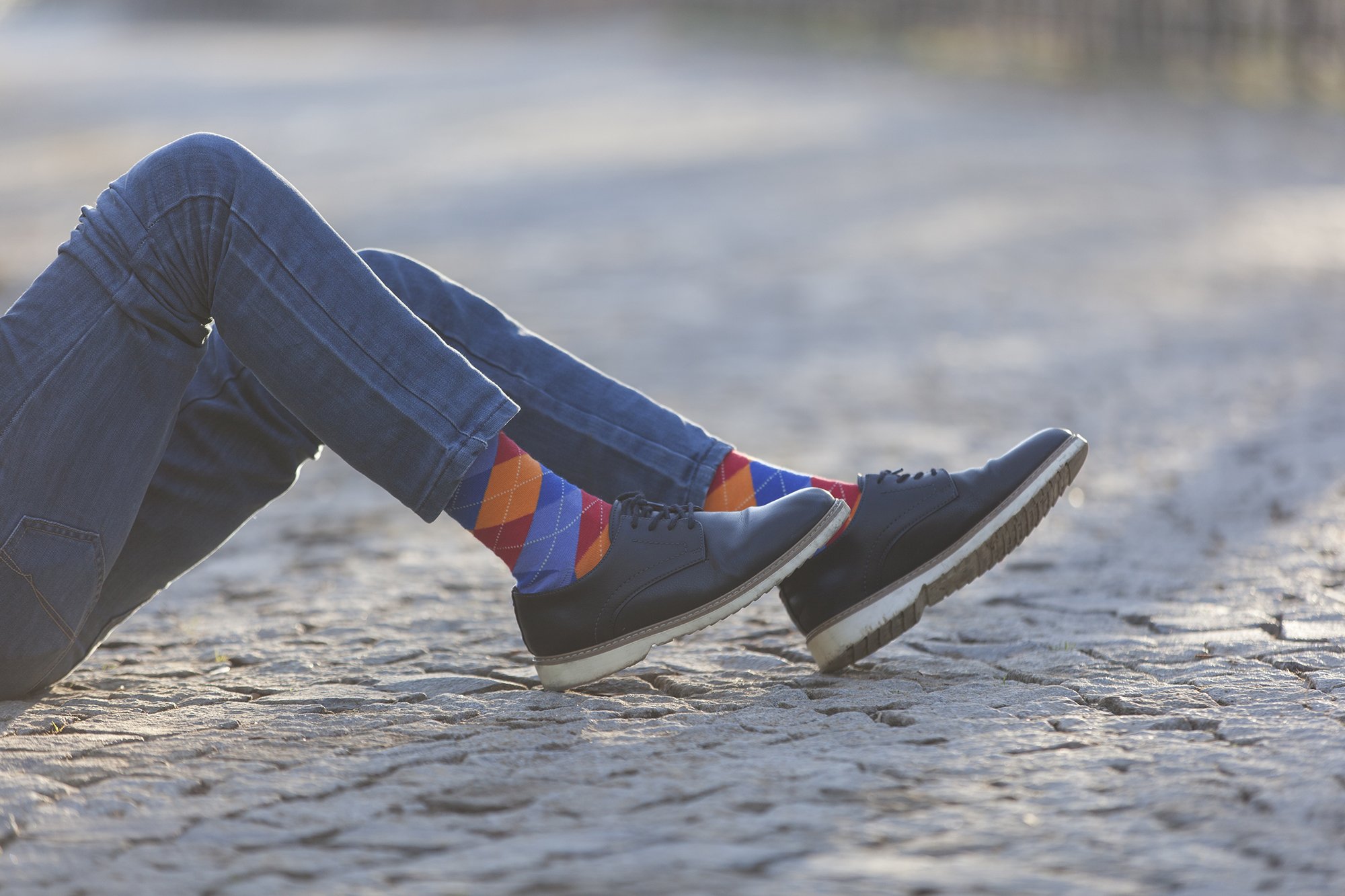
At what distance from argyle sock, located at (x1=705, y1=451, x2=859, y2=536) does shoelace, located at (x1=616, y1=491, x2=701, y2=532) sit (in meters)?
0.14

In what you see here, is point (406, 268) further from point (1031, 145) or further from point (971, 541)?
point (1031, 145)

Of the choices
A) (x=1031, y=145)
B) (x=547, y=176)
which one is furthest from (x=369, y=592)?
(x=1031, y=145)

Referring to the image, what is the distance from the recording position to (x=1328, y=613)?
2.42 m

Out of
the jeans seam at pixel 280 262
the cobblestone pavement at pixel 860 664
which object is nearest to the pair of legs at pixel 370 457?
the jeans seam at pixel 280 262

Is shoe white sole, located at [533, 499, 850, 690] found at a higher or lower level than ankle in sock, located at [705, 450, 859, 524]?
lower

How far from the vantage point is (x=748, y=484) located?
2.22m

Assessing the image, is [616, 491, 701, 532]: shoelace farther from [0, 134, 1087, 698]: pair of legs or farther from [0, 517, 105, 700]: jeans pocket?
[0, 517, 105, 700]: jeans pocket

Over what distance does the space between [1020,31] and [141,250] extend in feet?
58.6

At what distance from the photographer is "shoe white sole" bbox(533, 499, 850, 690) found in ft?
6.45

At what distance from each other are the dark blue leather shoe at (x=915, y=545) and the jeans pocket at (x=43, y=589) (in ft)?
3.00

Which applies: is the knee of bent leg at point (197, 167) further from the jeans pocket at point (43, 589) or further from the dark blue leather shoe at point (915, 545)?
the dark blue leather shoe at point (915, 545)

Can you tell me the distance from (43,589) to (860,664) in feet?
3.74

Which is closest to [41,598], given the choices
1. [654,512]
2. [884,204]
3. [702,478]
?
[654,512]

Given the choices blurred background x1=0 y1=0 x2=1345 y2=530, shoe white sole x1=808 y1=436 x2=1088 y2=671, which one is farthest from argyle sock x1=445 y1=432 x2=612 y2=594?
blurred background x1=0 y1=0 x2=1345 y2=530
